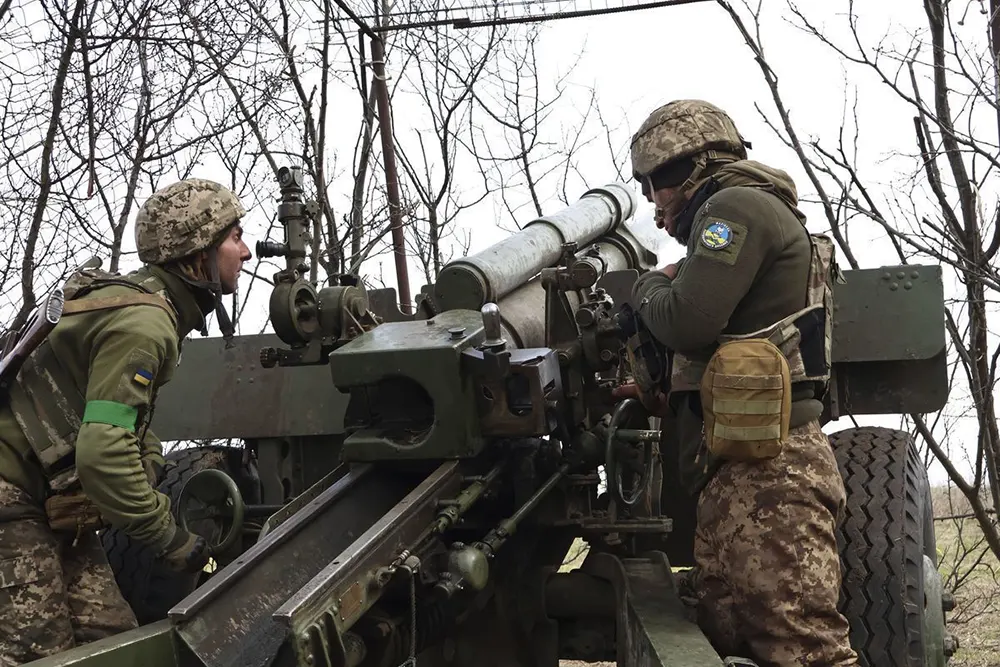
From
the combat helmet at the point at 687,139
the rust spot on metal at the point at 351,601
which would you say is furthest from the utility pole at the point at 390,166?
the rust spot on metal at the point at 351,601

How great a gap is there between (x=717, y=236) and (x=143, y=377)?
167cm

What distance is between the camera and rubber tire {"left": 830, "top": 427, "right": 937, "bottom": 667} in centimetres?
380

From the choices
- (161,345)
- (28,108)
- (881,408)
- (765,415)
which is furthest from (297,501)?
(28,108)

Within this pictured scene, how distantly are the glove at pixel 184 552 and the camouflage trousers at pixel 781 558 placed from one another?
153 cm

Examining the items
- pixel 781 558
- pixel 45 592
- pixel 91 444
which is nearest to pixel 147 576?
pixel 45 592

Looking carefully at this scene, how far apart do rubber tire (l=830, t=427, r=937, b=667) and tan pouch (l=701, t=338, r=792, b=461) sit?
984 millimetres

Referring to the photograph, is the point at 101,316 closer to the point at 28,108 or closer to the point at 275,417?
the point at 275,417

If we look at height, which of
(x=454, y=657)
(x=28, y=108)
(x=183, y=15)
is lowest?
(x=454, y=657)

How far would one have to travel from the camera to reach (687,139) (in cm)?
351

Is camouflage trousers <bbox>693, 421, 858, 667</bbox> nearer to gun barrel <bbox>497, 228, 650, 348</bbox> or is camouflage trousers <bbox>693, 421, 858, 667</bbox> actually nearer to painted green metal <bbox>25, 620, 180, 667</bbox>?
gun barrel <bbox>497, 228, 650, 348</bbox>

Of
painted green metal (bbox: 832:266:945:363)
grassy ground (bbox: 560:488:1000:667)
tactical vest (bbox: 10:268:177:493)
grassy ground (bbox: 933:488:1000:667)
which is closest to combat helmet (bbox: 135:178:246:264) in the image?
tactical vest (bbox: 10:268:177:493)

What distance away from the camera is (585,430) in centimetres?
395

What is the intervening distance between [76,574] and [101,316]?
2.78ft

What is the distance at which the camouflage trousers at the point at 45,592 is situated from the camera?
10.8ft
